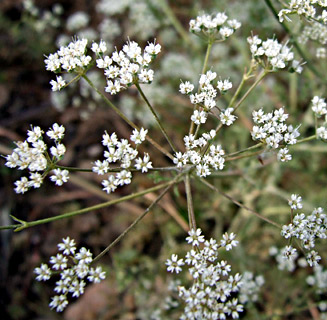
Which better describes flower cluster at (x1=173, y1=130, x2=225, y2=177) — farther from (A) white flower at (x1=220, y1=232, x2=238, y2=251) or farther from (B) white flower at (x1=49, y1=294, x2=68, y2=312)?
(B) white flower at (x1=49, y1=294, x2=68, y2=312)

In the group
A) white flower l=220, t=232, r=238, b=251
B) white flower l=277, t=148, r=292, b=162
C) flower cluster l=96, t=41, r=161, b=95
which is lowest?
white flower l=220, t=232, r=238, b=251

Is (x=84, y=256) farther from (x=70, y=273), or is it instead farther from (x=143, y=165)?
(x=143, y=165)

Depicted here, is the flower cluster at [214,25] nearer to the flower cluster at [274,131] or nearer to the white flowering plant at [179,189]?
the white flowering plant at [179,189]

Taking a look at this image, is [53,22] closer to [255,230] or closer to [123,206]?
[123,206]

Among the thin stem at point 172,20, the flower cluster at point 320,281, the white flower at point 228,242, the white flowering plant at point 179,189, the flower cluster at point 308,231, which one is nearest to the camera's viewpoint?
the flower cluster at point 308,231

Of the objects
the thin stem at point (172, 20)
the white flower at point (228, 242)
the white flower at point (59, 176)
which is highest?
the thin stem at point (172, 20)

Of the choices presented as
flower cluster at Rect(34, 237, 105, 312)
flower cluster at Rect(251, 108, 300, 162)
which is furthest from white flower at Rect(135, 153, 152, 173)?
flower cluster at Rect(251, 108, 300, 162)

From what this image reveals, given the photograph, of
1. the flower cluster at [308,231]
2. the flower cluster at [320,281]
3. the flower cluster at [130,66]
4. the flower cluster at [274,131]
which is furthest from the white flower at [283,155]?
the flower cluster at [320,281]

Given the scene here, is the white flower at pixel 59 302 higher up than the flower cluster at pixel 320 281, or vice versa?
the flower cluster at pixel 320 281

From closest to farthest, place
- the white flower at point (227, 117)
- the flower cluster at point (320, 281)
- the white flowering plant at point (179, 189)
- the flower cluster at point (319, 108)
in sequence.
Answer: the white flower at point (227, 117)
the flower cluster at point (319, 108)
the flower cluster at point (320, 281)
the white flowering plant at point (179, 189)

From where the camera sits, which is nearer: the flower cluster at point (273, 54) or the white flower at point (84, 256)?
the white flower at point (84, 256)

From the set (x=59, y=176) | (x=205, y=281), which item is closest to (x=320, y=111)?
(x=205, y=281)
